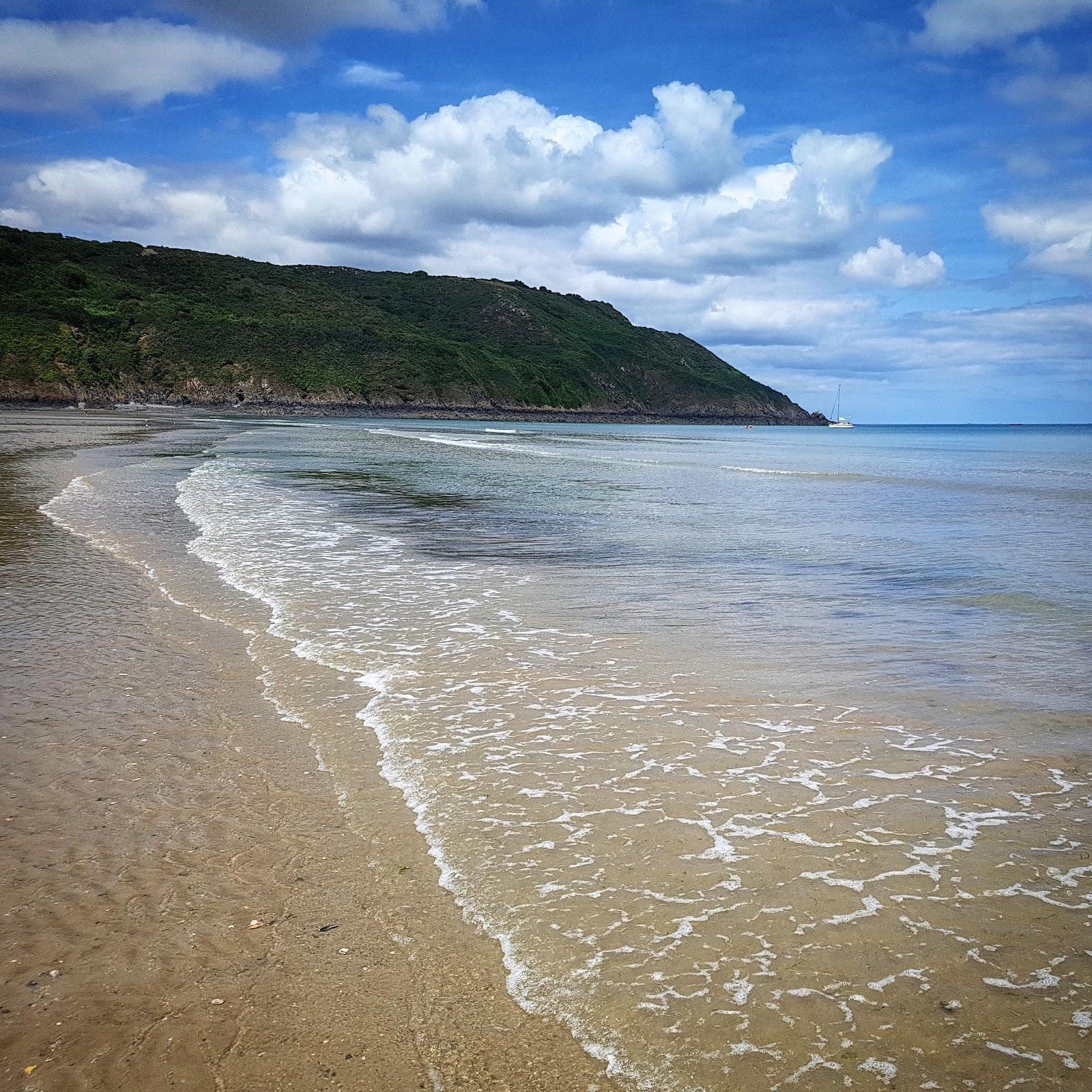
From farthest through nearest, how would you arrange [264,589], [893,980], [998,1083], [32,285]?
[32,285]
[264,589]
[893,980]
[998,1083]

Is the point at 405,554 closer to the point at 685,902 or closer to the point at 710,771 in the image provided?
the point at 710,771

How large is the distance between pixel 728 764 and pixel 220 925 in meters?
3.08

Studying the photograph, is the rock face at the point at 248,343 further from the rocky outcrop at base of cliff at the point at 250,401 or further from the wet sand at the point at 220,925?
the wet sand at the point at 220,925

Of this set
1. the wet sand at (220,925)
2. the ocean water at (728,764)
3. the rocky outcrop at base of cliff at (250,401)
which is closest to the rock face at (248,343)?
the rocky outcrop at base of cliff at (250,401)

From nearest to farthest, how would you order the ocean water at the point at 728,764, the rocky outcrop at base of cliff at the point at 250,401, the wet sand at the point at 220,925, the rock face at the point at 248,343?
the wet sand at the point at 220,925, the ocean water at the point at 728,764, the rocky outcrop at base of cliff at the point at 250,401, the rock face at the point at 248,343

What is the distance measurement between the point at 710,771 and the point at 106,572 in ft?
28.2

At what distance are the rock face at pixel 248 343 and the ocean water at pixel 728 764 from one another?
9430 cm

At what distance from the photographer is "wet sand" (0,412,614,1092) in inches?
106

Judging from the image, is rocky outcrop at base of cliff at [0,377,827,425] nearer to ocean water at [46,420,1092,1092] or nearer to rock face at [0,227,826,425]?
rock face at [0,227,826,425]

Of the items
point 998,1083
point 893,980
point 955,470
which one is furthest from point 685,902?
point 955,470

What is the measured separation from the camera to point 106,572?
10.5 meters

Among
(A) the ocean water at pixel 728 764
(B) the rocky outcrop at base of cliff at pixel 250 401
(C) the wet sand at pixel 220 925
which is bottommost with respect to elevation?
(C) the wet sand at pixel 220 925

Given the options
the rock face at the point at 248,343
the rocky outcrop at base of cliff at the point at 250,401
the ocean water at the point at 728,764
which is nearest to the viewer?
the ocean water at the point at 728,764

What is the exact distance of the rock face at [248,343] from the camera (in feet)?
325
